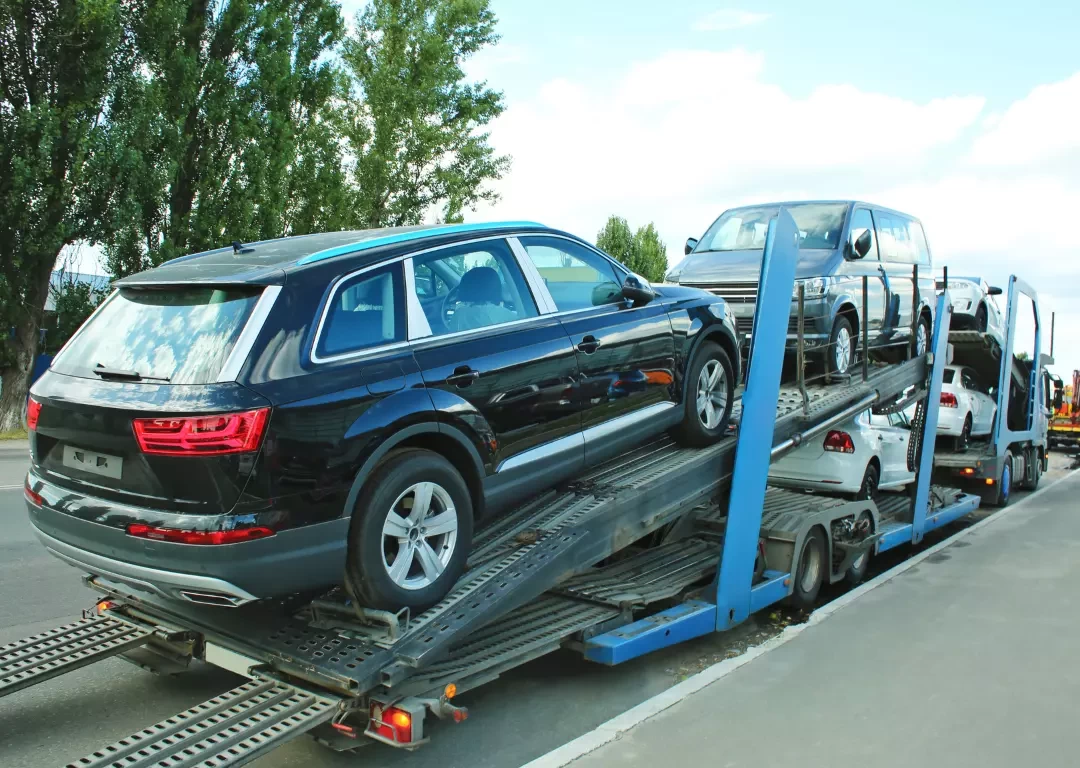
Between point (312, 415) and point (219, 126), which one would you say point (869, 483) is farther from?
point (219, 126)

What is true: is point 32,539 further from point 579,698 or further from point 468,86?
point 468,86

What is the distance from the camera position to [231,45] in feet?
65.5

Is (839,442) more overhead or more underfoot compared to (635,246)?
more underfoot

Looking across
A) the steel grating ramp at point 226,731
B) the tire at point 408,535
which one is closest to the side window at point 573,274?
the tire at point 408,535

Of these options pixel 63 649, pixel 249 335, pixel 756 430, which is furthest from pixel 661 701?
pixel 63 649

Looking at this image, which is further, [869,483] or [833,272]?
[869,483]

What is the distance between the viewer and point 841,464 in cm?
848

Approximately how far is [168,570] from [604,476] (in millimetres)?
2602

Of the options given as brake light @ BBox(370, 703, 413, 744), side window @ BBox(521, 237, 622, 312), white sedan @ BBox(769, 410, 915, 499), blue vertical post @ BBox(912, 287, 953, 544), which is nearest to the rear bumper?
brake light @ BBox(370, 703, 413, 744)

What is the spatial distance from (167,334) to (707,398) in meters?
3.54

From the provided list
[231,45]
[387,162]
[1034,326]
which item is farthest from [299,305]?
[387,162]

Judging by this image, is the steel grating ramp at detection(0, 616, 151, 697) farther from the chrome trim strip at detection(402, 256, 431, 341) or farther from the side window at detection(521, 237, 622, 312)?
the side window at detection(521, 237, 622, 312)

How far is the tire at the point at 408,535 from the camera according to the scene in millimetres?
3762

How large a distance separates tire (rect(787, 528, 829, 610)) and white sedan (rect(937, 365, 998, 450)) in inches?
A: 226
